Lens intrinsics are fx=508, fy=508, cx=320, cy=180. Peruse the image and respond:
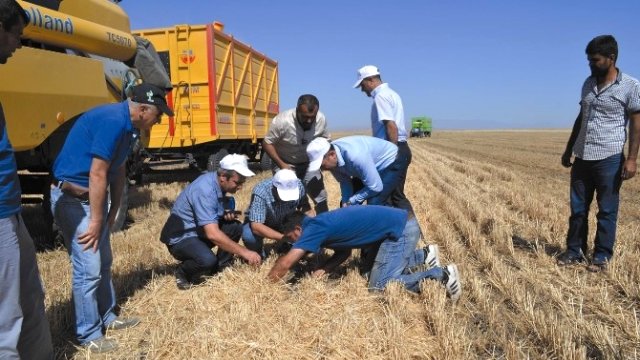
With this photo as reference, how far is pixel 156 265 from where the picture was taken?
5082 mm

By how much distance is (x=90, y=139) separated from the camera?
10.5 feet

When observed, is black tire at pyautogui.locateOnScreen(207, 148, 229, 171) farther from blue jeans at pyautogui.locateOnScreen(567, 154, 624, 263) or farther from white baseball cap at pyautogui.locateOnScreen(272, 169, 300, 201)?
Answer: blue jeans at pyautogui.locateOnScreen(567, 154, 624, 263)

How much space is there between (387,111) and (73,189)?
292 centimetres

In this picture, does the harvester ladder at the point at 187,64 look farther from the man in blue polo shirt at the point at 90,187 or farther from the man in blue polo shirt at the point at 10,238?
the man in blue polo shirt at the point at 10,238

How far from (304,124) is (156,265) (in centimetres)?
206

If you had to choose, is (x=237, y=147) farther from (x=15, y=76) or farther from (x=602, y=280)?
(x=602, y=280)

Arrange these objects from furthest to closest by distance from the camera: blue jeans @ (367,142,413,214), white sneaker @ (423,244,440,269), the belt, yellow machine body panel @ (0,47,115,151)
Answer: blue jeans @ (367,142,413,214)
white sneaker @ (423,244,440,269)
yellow machine body panel @ (0,47,115,151)
the belt

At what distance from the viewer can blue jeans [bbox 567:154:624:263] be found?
15.1 feet

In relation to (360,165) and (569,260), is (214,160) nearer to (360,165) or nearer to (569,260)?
(360,165)

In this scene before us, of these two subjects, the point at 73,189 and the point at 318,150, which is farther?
the point at 318,150

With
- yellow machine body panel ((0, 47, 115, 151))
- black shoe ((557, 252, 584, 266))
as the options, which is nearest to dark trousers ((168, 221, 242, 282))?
yellow machine body panel ((0, 47, 115, 151))

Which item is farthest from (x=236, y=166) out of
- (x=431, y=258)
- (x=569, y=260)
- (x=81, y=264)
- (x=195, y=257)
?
(x=569, y=260)

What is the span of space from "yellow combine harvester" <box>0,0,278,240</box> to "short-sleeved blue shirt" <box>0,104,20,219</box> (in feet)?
7.76

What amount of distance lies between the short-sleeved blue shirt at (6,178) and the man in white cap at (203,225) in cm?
197
